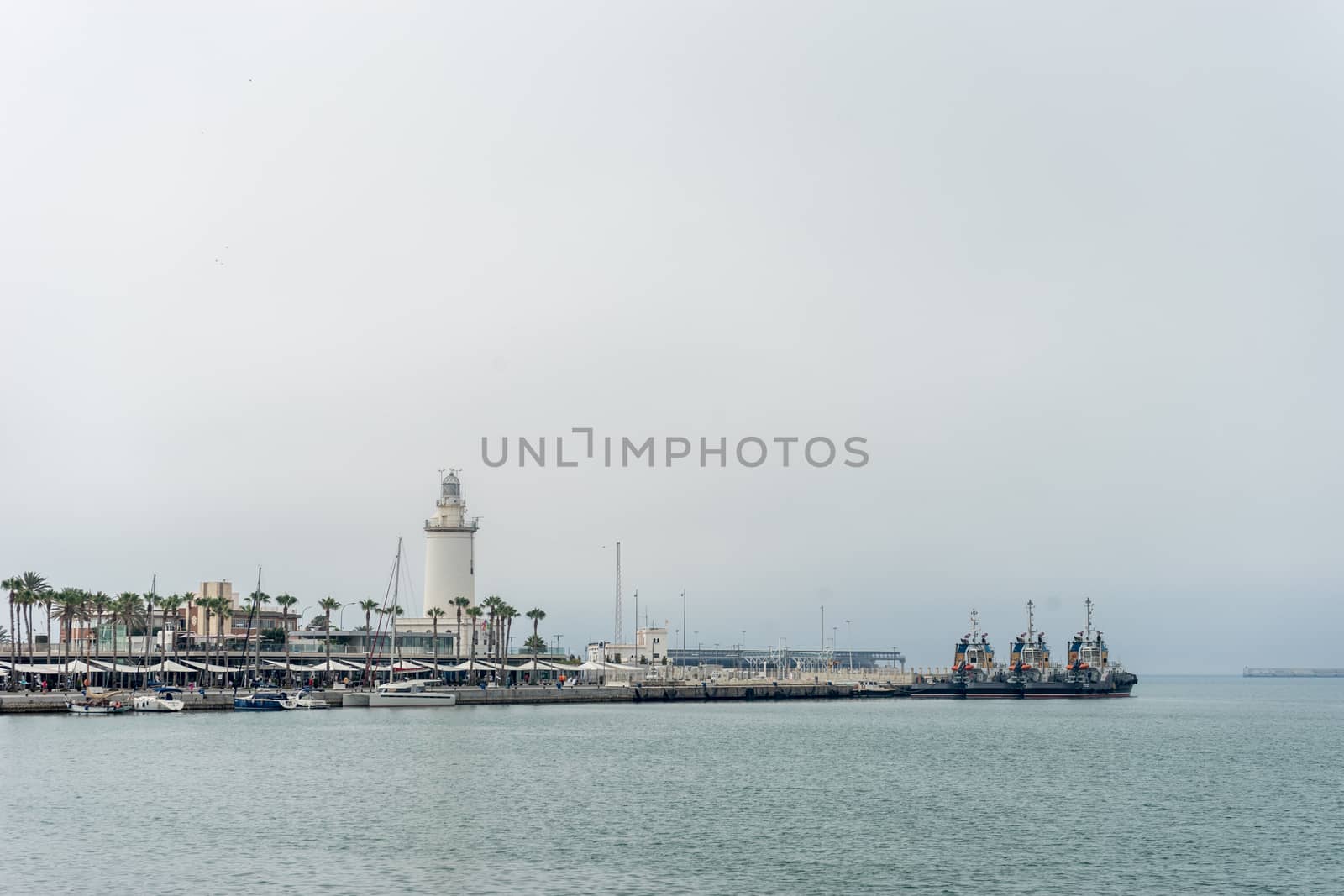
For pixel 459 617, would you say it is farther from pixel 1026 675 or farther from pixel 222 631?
pixel 1026 675

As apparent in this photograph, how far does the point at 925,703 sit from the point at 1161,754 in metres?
86.0

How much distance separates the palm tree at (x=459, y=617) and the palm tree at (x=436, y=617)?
69.4 inches

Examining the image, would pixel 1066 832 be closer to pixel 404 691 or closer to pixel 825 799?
pixel 825 799

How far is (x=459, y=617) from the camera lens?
497 ft

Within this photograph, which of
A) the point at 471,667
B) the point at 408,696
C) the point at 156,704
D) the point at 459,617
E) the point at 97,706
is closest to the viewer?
the point at 97,706

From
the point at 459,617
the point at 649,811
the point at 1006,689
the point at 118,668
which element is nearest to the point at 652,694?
the point at 459,617

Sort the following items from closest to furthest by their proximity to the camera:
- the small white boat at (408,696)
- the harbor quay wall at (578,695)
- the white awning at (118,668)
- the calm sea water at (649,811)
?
the calm sea water at (649,811), the harbor quay wall at (578,695), the small white boat at (408,696), the white awning at (118,668)

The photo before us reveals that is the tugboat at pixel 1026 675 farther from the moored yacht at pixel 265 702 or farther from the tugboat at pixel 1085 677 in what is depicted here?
the moored yacht at pixel 265 702

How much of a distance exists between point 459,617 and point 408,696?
79.2ft

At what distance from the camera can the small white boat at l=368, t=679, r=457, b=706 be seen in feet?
420

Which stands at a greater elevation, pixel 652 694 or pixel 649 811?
pixel 649 811

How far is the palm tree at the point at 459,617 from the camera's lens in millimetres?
152125

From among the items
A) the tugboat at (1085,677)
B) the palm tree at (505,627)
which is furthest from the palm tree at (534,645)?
the tugboat at (1085,677)

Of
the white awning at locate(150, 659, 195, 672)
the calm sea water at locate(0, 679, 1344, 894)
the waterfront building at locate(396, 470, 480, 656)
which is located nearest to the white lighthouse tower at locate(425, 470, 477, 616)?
the waterfront building at locate(396, 470, 480, 656)
